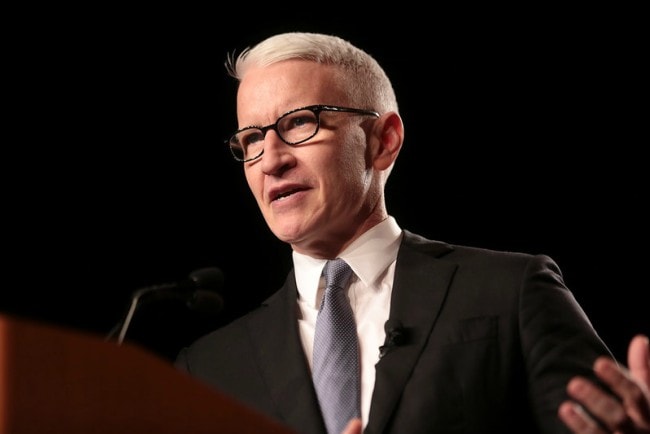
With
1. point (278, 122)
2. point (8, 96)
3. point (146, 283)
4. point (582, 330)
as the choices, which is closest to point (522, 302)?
point (582, 330)

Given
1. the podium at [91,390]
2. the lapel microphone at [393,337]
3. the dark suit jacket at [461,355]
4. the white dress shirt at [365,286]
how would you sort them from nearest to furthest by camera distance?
1. the podium at [91,390]
2. the dark suit jacket at [461,355]
3. the lapel microphone at [393,337]
4. the white dress shirt at [365,286]

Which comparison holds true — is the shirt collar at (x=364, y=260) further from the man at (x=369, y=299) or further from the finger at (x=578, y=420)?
the finger at (x=578, y=420)

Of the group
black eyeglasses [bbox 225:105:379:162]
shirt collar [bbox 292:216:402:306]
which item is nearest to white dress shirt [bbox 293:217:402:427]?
shirt collar [bbox 292:216:402:306]

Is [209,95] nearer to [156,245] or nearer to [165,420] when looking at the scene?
[156,245]

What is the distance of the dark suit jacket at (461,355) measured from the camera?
6.68 feet

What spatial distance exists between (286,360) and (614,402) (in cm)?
98

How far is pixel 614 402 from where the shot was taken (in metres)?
1.51

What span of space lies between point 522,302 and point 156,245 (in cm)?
169

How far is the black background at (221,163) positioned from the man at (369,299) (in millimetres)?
739

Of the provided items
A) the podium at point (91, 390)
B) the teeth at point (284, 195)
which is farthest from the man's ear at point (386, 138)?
the podium at point (91, 390)

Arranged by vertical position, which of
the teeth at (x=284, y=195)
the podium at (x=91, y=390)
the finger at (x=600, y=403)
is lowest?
the finger at (x=600, y=403)

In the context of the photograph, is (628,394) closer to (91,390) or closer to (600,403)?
(600,403)

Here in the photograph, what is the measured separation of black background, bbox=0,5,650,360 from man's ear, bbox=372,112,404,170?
0.67m

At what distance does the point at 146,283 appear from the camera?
3305 mm
